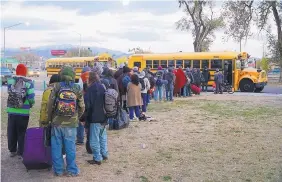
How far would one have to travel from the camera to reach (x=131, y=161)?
670 cm

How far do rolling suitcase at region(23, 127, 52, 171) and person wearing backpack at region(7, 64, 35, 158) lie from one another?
2.54 ft

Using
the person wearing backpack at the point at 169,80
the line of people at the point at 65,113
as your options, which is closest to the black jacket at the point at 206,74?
the person wearing backpack at the point at 169,80

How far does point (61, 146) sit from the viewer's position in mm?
5758

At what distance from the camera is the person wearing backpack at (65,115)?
218 inches

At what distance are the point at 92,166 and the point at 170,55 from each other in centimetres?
1921

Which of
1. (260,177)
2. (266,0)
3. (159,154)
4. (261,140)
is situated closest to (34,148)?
(159,154)

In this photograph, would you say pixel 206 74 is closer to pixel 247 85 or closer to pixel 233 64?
pixel 233 64

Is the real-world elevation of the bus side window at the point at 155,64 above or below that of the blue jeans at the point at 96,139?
above

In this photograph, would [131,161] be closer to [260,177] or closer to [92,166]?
[92,166]

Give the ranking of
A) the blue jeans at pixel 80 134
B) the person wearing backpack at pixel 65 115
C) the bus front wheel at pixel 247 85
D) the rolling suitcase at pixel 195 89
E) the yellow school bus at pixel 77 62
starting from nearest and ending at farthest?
the person wearing backpack at pixel 65 115, the blue jeans at pixel 80 134, the rolling suitcase at pixel 195 89, the bus front wheel at pixel 247 85, the yellow school bus at pixel 77 62

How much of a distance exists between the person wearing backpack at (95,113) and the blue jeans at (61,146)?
66 centimetres

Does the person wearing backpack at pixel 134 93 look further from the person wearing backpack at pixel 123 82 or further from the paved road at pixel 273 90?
the paved road at pixel 273 90

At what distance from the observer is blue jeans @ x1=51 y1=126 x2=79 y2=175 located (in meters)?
5.68

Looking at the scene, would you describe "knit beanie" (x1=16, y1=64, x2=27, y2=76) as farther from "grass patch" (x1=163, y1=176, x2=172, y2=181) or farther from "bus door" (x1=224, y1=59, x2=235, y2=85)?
"bus door" (x1=224, y1=59, x2=235, y2=85)
